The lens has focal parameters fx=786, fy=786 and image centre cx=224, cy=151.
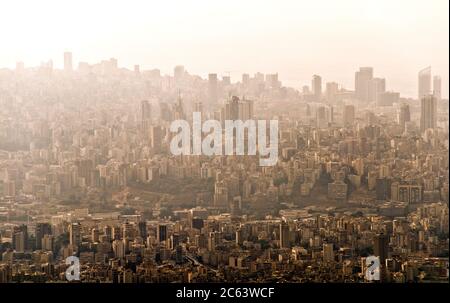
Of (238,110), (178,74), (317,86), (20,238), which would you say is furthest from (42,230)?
(317,86)

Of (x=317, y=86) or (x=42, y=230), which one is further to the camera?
(x=317, y=86)

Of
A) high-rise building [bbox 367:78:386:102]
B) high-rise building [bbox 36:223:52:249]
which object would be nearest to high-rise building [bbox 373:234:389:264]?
high-rise building [bbox 367:78:386:102]

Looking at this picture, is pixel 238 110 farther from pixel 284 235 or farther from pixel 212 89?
pixel 284 235

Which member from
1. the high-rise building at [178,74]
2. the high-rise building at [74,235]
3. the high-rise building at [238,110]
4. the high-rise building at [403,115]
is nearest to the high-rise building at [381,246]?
the high-rise building at [403,115]

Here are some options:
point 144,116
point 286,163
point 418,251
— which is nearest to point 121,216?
point 144,116

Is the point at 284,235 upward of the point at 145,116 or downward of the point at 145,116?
downward
